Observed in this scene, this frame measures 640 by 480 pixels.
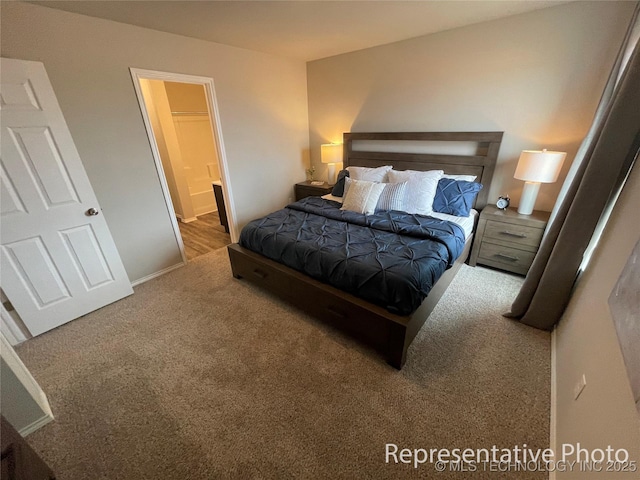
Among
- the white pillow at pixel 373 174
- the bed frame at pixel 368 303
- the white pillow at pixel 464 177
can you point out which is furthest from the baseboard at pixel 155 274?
the white pillow at pixel 464 177

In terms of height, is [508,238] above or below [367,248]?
below

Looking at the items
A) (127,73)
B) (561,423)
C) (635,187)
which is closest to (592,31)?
(635,187)

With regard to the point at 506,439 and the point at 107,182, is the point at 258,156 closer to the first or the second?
the point at 107,182

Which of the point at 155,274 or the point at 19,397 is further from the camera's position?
the point at 155,274

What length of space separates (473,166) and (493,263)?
1.07 metres

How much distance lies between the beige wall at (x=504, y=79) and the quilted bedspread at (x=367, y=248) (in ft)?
4.22

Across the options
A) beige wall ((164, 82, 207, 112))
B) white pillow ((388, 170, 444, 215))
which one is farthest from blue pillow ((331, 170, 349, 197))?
beige wall ((164, 82, 207, 112))

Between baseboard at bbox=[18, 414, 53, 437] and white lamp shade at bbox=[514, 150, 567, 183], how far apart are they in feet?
12.6

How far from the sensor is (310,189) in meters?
3.91

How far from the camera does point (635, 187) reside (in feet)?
4.15

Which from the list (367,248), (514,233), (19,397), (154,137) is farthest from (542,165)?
(19,397)

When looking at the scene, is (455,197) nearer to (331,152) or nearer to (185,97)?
(331,152)

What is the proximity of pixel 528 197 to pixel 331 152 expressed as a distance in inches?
93.3

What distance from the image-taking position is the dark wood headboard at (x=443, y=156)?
106 inches
